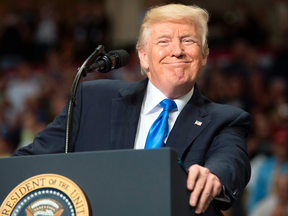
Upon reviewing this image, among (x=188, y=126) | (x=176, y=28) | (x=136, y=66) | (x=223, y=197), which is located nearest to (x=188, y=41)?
(x=176, y=28)

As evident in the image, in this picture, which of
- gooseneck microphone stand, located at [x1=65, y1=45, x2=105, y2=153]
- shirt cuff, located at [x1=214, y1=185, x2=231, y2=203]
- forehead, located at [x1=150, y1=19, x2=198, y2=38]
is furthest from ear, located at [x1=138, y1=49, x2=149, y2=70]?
shirt cuff, located at [x1=214, y1=185, x2=231, y2=203]

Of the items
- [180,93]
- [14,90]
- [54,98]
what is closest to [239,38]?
[54,98]

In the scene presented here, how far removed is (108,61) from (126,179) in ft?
1.71

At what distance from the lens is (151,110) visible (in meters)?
1.50

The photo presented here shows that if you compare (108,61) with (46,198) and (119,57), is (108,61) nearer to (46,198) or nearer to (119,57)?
(119,57)

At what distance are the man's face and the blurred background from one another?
925 mm

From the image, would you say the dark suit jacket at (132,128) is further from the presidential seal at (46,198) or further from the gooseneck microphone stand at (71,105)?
the presidential seal at (46,198)

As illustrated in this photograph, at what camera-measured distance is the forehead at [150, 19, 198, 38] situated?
1494 millimetres

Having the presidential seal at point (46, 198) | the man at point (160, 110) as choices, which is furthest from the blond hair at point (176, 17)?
the presidential seal at point (46, 198)

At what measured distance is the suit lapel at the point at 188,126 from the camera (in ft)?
4.52

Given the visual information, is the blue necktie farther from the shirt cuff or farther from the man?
the shirt cuff

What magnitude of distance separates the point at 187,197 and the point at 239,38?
441 centimetres

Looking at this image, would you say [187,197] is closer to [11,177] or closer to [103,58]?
[11,177]

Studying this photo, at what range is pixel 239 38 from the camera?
5.11 meters
